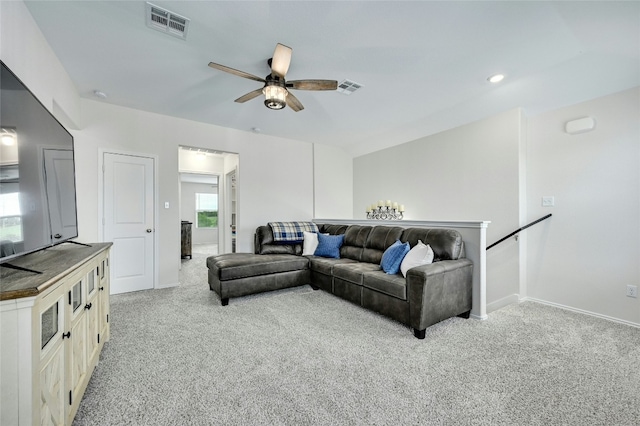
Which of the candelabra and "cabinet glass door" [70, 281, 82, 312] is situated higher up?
the candelabra

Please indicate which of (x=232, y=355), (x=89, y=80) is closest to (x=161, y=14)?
(x=89, y=80)

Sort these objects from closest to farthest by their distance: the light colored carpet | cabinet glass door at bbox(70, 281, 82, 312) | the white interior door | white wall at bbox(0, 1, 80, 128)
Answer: cabinet glass door at bbox(70, 281, 82, 312), the light colored carpet, white wall at bbox(0, 1, 80, 128), the white interior door

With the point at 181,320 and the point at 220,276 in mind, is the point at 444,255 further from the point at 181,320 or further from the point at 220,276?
the point at 181,320

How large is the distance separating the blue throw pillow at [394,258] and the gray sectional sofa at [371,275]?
8cm

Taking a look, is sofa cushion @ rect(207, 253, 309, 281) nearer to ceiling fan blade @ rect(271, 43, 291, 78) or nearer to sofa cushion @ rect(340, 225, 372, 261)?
sofa cushion @ rect(340, 225, 372, 261)

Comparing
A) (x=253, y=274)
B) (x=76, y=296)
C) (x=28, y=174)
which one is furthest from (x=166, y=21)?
(x=253, y=274)

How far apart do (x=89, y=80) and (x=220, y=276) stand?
2.67 meters

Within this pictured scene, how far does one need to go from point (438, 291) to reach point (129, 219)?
4116mm

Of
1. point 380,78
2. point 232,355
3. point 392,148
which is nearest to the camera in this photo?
point 232,355

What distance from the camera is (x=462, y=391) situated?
169cm

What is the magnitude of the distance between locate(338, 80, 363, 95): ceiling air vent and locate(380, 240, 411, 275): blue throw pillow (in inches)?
75.8

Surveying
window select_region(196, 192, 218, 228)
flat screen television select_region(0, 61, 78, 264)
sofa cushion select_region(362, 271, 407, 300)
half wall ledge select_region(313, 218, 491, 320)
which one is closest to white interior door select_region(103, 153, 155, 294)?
A: flat screen television select_region(0, 61, 78, 264)

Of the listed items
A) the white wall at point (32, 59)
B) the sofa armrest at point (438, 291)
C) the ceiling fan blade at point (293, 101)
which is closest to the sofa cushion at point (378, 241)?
the sofa armrest at point (438, 291)

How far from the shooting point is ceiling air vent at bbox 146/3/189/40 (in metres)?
2.02
